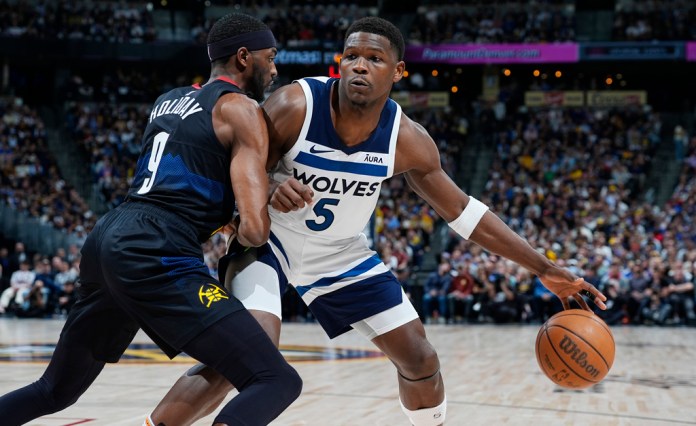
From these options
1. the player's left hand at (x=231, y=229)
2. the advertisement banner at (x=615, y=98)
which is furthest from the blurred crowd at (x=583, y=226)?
the player's left hand at (x=231, y=229)

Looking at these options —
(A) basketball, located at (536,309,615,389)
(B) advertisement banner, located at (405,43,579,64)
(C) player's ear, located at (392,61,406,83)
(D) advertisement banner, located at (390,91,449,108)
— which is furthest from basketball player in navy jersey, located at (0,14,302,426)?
(D) advertisement banner, located at (390,91,449,108)

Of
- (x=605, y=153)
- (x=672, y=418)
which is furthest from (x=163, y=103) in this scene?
(x=605, y=153)

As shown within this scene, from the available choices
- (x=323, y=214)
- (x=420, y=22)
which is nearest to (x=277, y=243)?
(x=323, y=214)

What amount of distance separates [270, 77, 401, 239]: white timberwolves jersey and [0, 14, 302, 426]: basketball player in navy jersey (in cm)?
41

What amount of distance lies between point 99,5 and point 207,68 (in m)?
4.00

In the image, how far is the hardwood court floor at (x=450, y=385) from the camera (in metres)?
6.06

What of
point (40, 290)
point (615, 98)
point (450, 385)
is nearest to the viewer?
point (450, 385)

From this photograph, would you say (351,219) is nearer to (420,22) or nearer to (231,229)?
(231,229)

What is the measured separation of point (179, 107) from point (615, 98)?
24757 millimetres

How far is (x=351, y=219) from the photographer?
4.30 m

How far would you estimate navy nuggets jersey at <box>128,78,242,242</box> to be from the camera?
340 centimetres

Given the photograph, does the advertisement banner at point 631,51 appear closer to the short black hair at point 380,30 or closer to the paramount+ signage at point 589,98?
the paramount+ signage at point 589,98

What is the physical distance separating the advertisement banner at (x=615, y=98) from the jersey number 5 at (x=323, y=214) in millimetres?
23608

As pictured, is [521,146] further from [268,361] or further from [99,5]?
[268,361]
